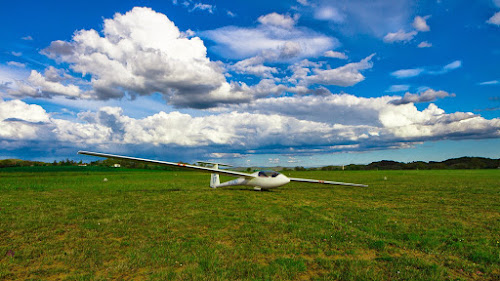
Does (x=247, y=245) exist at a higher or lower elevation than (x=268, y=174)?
lower

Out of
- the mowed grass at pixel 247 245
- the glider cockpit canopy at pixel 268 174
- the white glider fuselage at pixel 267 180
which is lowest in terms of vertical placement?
the mowed grass at pixel 247 245

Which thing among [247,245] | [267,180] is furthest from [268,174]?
[247,245]

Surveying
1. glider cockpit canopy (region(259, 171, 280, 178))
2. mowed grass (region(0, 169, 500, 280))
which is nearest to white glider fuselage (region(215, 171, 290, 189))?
glider cockpit canopy (region(259, 171, 280, 178))

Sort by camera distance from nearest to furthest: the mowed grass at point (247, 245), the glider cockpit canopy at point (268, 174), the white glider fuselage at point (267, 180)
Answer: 1. the mowed grass at point (247, 245)
2. the white glider fuselage at point (267, 180)
3. the glider cockpit canopy at point (268, 174)

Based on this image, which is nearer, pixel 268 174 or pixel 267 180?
pixel 267 180

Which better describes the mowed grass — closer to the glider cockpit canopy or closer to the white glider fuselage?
the white glider fuselage


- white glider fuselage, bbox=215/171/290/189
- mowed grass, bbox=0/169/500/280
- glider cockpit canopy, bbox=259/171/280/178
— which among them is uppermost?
glider cockpit canopy, bbox=259/171/280/178

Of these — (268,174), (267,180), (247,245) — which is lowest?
(247,245)

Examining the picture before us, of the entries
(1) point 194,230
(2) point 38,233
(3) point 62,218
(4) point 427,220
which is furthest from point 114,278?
(4) point 427,220

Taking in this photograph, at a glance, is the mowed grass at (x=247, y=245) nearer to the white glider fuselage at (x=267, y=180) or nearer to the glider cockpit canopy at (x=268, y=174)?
the white glider fuselage at (x=267, y=180)

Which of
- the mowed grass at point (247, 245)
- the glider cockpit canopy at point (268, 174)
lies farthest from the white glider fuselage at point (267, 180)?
the mowed grass at point (247, 245)

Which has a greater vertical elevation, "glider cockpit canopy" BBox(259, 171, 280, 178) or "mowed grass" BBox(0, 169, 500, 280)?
"glider cockpit canopy" BBox(259, 171, 280, 178)

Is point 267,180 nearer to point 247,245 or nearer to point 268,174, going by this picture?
point 268,174

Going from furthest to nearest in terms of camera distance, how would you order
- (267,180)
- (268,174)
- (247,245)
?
(268,174) < (267,180) < (247,245)
